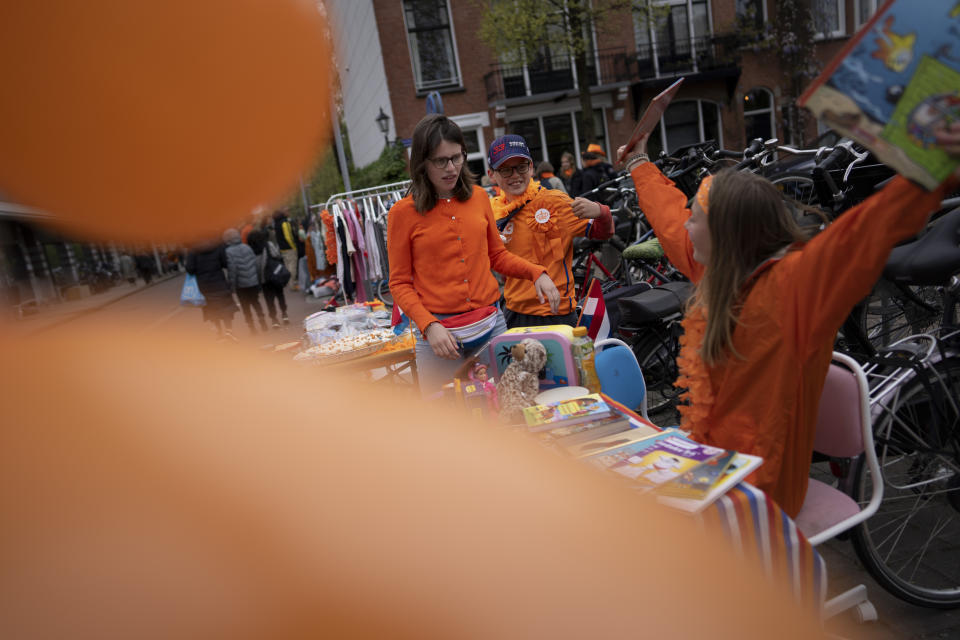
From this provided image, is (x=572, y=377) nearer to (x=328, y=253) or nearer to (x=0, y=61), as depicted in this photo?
(x=0, y=61)

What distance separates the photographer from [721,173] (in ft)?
5.14

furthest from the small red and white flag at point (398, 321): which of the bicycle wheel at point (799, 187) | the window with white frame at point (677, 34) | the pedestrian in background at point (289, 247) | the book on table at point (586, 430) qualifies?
the window with white frame at point (677, 34)

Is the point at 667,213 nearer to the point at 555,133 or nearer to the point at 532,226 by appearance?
the point at 532,226

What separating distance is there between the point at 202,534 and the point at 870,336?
11.4ft

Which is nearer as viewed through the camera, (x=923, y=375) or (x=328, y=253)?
(x=923, y=375)

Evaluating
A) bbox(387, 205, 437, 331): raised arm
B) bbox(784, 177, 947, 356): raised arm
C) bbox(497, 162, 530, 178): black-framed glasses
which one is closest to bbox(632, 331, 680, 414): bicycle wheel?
bbox(497, 162, 530, 178): black-framed glasses

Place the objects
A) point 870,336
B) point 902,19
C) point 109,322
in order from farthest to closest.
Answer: point 870,336, point 902,19, point 109,322

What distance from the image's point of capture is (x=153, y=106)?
20.0 inches

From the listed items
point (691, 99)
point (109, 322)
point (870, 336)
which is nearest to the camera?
point (109, 322)

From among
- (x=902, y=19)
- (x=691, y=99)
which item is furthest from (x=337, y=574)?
(x=691, y=99)

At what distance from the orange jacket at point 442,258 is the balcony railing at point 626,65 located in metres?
15.6

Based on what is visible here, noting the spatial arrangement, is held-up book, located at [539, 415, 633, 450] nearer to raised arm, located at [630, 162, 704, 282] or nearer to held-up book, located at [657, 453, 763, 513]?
held-up book, located at [657, 453, 763, 513]

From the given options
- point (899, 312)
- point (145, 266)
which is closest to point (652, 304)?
point (899, 312)

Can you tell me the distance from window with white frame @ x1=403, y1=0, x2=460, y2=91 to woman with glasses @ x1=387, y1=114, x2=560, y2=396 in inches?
584
